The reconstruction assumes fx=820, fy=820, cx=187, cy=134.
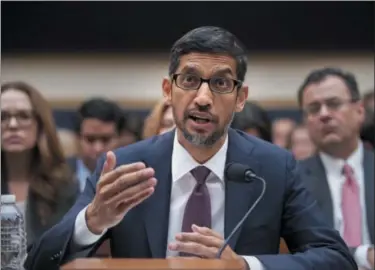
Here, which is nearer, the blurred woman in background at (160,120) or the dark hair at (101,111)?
the blurred woman in background at (160,120)

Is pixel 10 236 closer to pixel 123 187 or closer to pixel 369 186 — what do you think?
pixel 123 187

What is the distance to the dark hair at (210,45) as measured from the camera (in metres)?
2.33

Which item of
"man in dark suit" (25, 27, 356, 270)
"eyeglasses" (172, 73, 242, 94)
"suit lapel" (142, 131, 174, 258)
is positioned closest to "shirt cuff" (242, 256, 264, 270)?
"man in dark suit" (25, 27, 356, 270)

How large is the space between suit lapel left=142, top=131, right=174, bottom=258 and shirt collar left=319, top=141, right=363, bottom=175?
1.40m

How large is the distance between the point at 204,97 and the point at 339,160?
62.7 inches

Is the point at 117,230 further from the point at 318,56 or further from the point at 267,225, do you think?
the point at 318,56

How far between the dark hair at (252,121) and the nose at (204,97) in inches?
55.6

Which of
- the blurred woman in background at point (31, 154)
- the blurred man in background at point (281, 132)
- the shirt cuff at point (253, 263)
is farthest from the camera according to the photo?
the blurred man in background at point (281, 132)

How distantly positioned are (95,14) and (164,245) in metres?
5.34

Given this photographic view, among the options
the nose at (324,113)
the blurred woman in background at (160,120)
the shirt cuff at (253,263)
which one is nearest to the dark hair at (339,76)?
the nose at (324,113)

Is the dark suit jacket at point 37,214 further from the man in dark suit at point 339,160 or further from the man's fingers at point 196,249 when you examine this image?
the man's fingers at point 196,249

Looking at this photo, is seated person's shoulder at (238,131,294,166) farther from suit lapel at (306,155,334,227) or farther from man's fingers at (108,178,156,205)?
suit lapel at (306,155,334,227)

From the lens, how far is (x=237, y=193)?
2367mm

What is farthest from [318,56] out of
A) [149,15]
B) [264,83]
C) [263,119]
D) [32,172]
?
[32,172]
